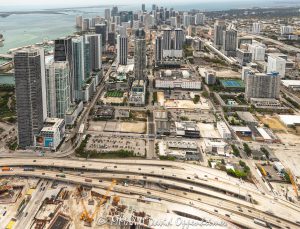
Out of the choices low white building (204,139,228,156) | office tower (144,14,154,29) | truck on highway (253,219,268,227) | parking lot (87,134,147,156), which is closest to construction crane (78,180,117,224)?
parking lot (87,134,147,156)

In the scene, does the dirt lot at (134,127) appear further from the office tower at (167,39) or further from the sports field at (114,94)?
the office tower at (167,39)

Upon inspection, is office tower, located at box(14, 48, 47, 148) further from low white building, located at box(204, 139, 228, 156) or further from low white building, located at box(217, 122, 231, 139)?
low white building, located at box(217, 122, 231, 139)

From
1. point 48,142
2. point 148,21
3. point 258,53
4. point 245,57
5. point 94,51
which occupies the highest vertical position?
point 148,21

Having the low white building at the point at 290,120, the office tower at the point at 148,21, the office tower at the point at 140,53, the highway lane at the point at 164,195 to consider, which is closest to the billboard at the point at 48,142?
the highway lane at the point at 164,195

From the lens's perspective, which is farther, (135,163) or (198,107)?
(198,107)

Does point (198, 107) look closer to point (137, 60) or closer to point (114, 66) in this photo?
point (137, 60)

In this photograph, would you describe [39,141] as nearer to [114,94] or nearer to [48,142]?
[48,142]

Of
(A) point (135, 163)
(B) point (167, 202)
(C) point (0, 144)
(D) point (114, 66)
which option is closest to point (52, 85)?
(C) point (0, 144)

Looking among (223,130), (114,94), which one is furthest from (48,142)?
(114,94)
